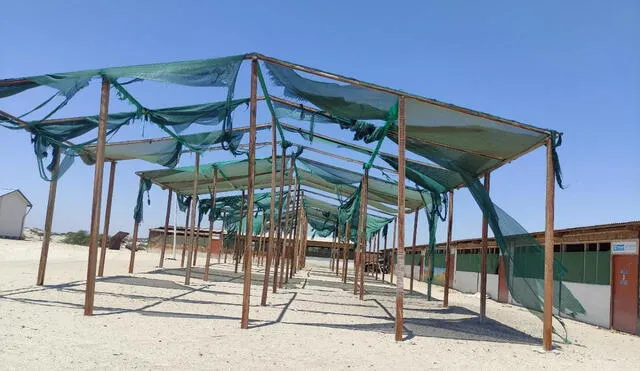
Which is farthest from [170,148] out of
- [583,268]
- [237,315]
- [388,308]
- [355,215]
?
[583,268]

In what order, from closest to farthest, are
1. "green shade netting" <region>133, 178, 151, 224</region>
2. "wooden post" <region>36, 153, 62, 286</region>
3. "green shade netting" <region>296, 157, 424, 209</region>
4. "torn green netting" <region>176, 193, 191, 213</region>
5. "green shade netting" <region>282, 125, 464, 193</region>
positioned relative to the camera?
"wooden post" <region>36, 153, 62, 286</region>
"green shade netting" <region>282, 125, 464, 193</region>
"green shade netting" <region>296, 157, 424, 209</region>
"green shade netting" <region>133, 178, 151, 224</region>
"torn green netting" <region>176, 193, 191, 213</region>

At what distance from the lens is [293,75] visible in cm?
687

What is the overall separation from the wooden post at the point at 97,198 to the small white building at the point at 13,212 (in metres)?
26.6

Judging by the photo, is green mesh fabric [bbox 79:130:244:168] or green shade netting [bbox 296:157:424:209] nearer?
green mesh fabric [bbox 79:130:244:168]

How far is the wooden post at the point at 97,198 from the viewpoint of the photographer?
21.9 feet

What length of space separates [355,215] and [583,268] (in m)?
7.38

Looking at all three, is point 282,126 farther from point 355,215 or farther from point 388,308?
point 355,215

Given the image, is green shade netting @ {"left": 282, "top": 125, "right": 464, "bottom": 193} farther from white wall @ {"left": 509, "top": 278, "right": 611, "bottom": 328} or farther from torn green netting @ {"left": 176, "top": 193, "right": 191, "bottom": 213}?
torn green netting @ {"left": 176, "top": 193, "right": 191, "bottom": 213}

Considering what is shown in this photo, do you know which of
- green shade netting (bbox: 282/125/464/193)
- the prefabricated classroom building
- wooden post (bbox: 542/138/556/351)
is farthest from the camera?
the prefabricated classroom building

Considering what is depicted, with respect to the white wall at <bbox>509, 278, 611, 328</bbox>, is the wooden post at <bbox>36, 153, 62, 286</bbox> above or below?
above

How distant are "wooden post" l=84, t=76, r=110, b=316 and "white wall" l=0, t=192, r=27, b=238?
26.7 m

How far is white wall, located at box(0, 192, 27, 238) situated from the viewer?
98.6 ft

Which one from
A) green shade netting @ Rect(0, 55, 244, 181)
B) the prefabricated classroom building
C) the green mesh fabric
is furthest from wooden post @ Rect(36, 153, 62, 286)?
the prefabricated classroom building

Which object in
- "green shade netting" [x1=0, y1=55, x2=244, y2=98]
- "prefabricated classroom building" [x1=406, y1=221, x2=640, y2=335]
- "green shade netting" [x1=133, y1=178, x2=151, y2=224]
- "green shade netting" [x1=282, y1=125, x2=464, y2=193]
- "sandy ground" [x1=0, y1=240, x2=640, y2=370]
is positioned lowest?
"sandy ground" [x1=0, y1=240, x2=640, y2=370]
